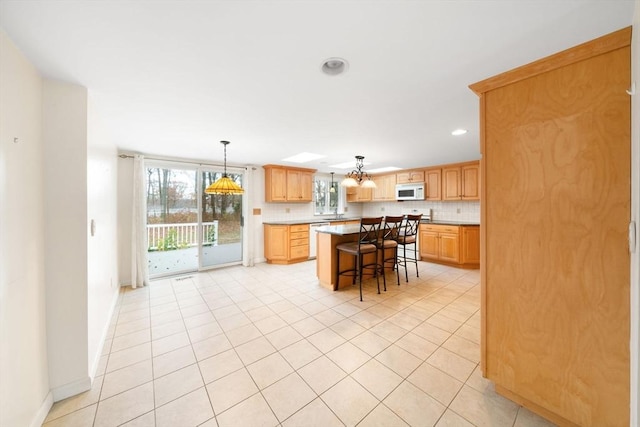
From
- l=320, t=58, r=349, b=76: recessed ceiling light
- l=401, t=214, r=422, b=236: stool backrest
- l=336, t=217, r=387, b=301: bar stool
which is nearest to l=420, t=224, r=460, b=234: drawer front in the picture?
l=401, t=214, r=422, b=236: stool backrest

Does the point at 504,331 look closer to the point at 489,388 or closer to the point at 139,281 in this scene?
the point at 489,388

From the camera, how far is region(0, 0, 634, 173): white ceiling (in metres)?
1.06

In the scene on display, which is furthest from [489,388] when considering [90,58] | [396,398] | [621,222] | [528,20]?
[90,58]

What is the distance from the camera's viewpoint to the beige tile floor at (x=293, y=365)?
1.44 meters

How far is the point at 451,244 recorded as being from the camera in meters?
4.89

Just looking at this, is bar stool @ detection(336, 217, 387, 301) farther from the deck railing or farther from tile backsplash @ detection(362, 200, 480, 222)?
tile backsplash @ detection(362, 200, 480, 222)

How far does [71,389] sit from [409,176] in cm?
649

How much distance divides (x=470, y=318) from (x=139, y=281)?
16.2 ft

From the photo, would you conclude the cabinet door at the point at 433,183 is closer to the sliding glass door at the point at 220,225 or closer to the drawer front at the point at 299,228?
the drawer front at the point at 299,228

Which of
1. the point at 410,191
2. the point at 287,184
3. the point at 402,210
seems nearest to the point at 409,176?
the point at 410,191

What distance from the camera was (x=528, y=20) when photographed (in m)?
1.13

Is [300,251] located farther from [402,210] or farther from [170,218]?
[402,210]

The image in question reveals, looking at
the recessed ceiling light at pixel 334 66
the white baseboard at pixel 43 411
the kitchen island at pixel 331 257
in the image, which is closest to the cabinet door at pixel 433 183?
the kitchen island at pixel 331 257

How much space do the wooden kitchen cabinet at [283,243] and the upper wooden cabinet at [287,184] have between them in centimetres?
74
